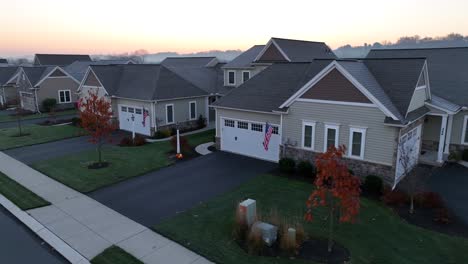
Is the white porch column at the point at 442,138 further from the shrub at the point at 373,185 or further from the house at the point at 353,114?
the shrub at the point at 373,185

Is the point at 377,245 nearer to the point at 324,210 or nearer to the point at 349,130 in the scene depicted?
the point at 324,210

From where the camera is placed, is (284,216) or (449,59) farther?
(449,59)

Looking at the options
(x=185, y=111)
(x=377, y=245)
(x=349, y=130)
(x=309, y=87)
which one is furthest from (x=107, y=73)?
(x=377, y=245)

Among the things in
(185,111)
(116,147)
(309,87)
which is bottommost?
(116,147)

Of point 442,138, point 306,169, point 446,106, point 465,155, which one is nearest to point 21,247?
point 306,169

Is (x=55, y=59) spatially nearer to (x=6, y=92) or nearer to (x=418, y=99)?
(x=6, y=92)

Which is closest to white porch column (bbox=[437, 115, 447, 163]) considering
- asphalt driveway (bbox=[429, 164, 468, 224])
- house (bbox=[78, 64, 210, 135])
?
asphalt driveway (bbox=[429, 164, 468, 224])

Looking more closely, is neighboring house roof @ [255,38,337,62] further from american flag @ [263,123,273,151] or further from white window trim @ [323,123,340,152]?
white window trim @ [323,123,340,152]
